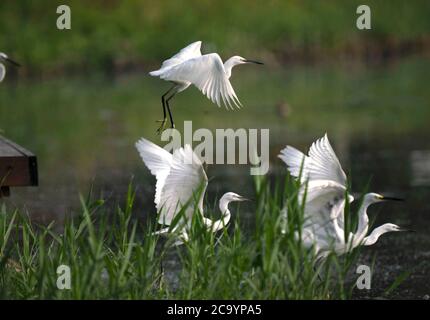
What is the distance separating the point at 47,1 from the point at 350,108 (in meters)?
17.1

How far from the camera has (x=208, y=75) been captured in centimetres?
748

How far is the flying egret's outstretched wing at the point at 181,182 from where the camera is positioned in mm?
7102

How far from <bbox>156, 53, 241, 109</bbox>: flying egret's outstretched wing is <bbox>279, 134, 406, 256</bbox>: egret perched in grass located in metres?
0.59

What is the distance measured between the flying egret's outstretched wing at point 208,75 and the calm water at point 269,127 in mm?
820

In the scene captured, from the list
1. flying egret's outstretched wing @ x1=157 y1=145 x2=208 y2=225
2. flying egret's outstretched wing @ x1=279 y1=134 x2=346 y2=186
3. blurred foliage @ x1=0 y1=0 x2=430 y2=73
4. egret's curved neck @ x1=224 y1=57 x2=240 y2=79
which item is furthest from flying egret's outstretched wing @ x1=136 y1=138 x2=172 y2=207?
blurred foliage @ x1=0 y1=0 x2=430 y2=73

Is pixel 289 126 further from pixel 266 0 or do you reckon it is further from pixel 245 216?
pixel 266 0

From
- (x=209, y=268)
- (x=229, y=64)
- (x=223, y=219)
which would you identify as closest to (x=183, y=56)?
(x=229, y=64)

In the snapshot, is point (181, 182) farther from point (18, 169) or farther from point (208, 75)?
point (18, 169)

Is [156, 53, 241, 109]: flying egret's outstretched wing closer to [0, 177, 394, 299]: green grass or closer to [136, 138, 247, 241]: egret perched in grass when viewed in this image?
[136, 138, 247, 241]: egret perched in grass

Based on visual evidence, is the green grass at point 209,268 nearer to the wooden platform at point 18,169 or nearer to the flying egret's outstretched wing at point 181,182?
the flying egret's outstretched wing at point 181,182

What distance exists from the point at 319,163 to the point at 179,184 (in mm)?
933

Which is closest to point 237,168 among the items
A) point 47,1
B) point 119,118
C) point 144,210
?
point 144,210

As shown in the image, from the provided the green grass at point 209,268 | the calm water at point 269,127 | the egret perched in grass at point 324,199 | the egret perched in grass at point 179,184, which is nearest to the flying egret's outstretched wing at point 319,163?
the egret perched in grass at point 324,199

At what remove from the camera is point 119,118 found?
21703mm
